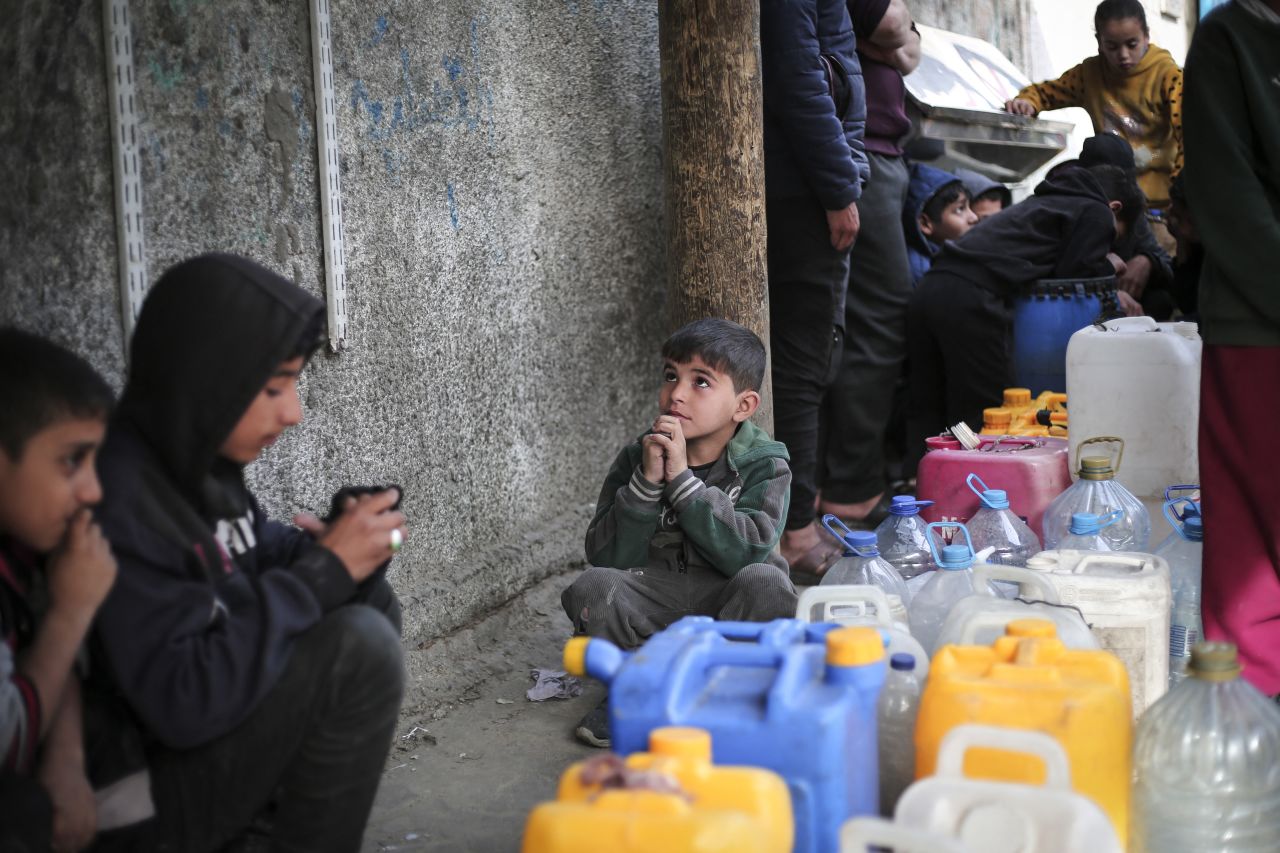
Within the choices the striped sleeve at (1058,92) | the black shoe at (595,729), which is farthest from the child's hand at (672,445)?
the striped sleeve at (1058,92)

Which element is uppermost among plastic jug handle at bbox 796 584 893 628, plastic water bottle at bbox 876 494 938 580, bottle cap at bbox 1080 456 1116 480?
plastic jug handle at bbox 796 584 893 628

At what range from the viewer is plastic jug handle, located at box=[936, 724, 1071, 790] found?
1.74 m

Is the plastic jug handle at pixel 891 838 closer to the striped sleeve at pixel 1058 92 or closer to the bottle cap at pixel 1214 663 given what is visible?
the bottle cap at pixel 1214 663

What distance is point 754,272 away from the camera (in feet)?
13.2

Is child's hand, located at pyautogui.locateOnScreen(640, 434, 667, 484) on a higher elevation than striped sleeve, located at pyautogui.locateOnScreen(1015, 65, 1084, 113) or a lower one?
lower

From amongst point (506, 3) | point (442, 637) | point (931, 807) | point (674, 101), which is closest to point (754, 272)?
point (674, 101)

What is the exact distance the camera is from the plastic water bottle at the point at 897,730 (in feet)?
7.19

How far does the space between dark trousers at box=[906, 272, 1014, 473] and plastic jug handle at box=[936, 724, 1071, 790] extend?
12.5ft

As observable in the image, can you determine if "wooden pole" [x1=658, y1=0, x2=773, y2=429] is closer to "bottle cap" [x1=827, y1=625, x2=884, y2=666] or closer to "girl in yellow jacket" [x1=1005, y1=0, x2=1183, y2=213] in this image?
"bottle cap" [x1=827, y1=625, x2=884, y2=666]

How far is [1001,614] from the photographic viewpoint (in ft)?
7.43

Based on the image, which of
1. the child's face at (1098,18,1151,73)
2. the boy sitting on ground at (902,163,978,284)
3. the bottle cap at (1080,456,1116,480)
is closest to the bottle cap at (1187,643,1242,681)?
the bottle cap at (1080,456,1116,480)

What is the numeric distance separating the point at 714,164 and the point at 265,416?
226cm

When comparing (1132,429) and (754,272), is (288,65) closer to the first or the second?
(754,272)

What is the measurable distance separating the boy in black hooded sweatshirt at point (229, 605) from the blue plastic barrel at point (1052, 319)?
13.4 ft
